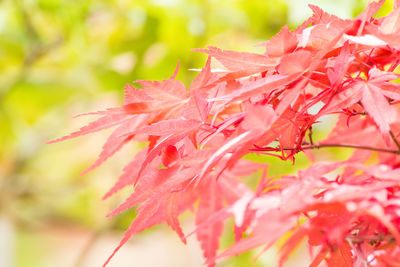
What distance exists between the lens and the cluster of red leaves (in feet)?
0.67

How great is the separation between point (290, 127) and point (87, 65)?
72cm

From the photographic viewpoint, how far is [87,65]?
2.99 feet

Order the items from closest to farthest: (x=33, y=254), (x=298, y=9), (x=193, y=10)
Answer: (x=298, y=9) → (x=193, y=10) → (x=33, y=254)

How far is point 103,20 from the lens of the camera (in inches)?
42.6

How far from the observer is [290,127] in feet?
0.79

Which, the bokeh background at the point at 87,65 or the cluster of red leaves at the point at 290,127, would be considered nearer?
the cluster of red leaves at the point at 290,127

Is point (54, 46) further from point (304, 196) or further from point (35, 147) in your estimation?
point (304, 196)

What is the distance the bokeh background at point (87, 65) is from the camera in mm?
688

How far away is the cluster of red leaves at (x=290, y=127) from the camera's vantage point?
21 cm

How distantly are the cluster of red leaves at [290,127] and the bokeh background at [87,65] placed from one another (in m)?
0.29

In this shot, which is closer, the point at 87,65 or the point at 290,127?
the point at 290,127

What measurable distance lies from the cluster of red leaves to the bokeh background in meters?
0.29

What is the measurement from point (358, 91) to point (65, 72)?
2.99 feet

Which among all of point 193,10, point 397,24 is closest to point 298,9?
point 193,10
